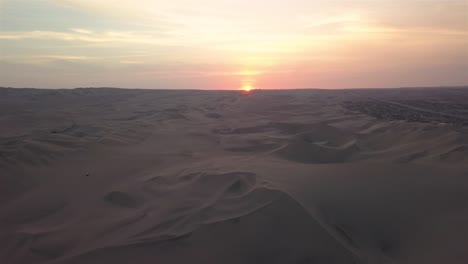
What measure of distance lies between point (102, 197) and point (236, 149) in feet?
10.6

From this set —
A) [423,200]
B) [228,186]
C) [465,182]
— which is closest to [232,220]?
[228,186]

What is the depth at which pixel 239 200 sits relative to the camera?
4277mm

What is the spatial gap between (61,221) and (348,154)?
4609mm

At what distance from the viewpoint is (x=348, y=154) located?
655cm

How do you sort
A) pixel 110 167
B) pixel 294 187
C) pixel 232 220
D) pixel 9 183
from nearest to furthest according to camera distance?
pixel 232 220
pixel 294 187
pixel 9 183
pixel 110 167

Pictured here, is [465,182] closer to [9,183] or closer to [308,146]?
[308,146]

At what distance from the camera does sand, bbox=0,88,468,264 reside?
3.38 m

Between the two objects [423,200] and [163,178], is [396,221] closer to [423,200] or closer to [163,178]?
[423,200]

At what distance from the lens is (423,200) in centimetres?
427

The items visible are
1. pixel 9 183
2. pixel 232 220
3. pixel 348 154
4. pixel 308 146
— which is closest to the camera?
pixel 232 220

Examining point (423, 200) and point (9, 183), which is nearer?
point (423, 200)

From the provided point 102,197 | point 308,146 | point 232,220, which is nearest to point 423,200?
point 232,220

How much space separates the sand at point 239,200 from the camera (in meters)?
3.38

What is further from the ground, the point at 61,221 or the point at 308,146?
the point at 308,146
